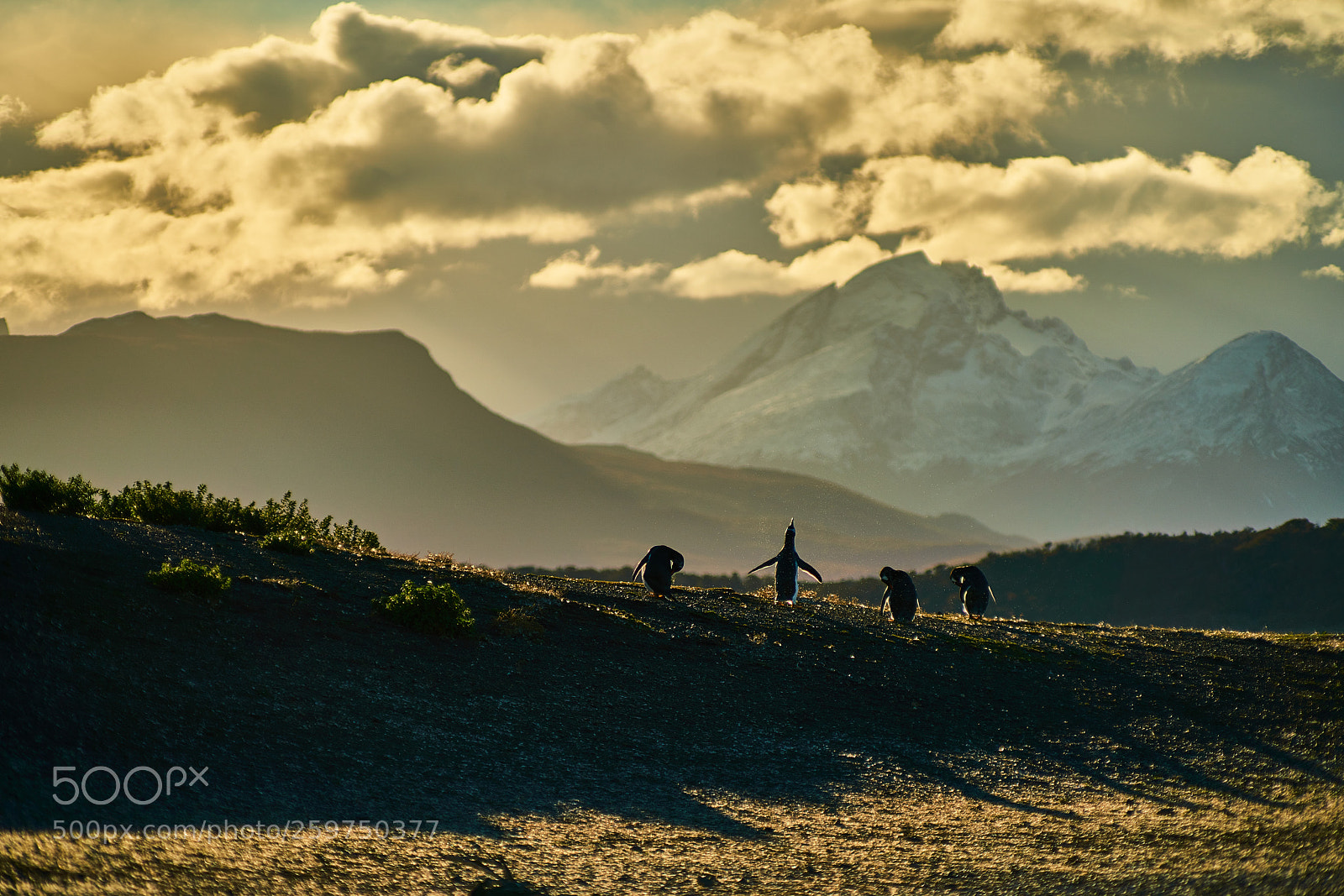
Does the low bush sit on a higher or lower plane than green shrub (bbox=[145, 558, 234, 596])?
higher

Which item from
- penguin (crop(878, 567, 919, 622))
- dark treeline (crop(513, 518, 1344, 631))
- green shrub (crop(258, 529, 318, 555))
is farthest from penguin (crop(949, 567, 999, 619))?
dark treeline (crop(513, 518, 1344, 631))

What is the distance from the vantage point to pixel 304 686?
38.3ft

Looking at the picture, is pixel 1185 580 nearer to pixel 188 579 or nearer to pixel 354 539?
pixel 354 539

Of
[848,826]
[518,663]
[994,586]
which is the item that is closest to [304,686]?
[518,663]

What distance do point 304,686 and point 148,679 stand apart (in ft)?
5.49

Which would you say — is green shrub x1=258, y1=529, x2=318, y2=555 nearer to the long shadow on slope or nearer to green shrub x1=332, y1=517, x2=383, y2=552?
the long shadow on slope

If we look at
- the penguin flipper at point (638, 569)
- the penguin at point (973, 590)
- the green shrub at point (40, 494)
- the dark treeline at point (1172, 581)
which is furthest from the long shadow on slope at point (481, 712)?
the dark treeline at point (1172, 581)

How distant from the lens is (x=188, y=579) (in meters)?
13.4

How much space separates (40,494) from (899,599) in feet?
56.7

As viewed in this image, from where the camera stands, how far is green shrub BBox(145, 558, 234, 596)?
13.4 m

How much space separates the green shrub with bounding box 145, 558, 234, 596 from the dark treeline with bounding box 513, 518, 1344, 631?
219 feet

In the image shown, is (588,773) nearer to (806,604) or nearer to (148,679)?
(148,679)

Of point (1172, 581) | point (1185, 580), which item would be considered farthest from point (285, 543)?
point (1172, 581)

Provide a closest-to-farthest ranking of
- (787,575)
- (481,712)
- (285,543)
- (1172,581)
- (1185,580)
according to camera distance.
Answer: (481,712)
(285,543)
(787,575)
(1185,580)
(1172,581)
